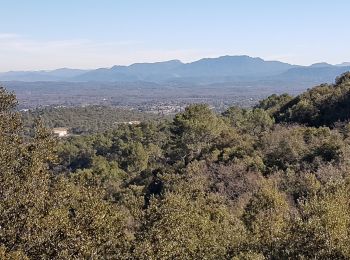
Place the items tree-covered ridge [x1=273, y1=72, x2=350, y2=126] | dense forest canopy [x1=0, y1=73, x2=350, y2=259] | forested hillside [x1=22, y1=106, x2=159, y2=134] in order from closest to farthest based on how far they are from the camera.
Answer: dense forest canopy [x1=0, y1=73, x2=350, y2=259], tree-covered ridge [x1=273, y1=72, x2=350, y2=126], forested hillside [x1=22, y1=106, x2=159, y2=134]

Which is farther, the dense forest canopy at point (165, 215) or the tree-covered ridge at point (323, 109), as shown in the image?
the tree-covered ridge at point (323, 109)

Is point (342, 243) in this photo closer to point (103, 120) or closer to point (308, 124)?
point (308, 124)

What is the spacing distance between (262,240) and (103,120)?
128 meters

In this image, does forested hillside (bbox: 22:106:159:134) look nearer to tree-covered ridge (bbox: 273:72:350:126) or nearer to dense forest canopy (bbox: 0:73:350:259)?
tree-covered ridge (bbox: 273:72:350:126)

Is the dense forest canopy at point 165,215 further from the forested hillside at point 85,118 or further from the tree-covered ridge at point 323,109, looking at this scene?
the forested hillside at point 85,118

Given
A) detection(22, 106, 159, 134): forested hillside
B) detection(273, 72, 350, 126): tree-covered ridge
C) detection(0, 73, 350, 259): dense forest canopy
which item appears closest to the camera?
detection(0, 73, 350, 259): dense forest canopy

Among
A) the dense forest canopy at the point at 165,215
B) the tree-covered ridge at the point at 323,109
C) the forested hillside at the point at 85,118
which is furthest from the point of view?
the forested hillside at the point at 85,118

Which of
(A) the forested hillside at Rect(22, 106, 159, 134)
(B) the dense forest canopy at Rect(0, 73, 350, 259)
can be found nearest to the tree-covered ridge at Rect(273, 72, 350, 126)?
(B) the dense forest canopy at Rect(0, 73, 350, 259)

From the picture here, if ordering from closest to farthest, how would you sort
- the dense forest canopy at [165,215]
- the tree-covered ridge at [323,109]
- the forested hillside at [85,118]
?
1. the dense forest canopy at [165,215]
2. the tree-covered ridge at [323,109]
3. the forested hillside at [85,118]

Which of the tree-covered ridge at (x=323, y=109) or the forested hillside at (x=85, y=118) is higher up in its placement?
the tree-covered ridge at (x=323, y=109)

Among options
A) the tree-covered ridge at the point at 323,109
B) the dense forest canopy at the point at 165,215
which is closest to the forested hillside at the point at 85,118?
the tree-covered ridge at the point at 323,109

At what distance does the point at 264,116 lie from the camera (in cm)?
5338

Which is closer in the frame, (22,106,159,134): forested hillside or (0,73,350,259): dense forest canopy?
(0,73,350,259): dense forest canopy

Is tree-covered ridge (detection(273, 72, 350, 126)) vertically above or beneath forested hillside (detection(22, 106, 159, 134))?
above
